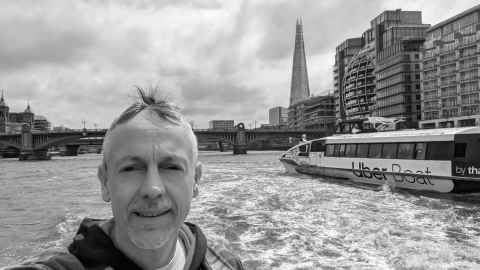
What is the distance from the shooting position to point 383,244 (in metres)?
8.32

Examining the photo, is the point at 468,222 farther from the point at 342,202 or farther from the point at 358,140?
the point at 358,140

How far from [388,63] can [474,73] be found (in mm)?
24207

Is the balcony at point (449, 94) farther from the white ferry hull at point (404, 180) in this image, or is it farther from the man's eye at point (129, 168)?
the man's eye at point (129, 168)

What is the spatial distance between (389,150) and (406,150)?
3.90ft

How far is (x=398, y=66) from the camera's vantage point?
3511 inches

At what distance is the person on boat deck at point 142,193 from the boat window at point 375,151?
68.9ft

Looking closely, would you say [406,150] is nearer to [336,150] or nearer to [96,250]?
[336,150]

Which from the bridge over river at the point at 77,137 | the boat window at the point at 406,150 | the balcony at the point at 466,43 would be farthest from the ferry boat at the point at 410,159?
the balcony at the point at 466,43

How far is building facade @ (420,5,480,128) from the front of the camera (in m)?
70.8

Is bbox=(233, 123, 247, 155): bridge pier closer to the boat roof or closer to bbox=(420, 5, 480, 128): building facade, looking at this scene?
bbox=(420, 5, 480, 128): building facade

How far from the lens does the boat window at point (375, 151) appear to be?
70.0ft

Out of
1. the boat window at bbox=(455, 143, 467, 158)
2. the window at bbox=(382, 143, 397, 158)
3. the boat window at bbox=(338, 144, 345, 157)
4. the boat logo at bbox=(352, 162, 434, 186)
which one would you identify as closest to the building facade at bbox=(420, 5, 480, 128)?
the boat window at bbox=(338, 144, 345, 157)

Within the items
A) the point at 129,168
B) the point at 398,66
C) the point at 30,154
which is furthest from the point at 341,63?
the point at 129,168

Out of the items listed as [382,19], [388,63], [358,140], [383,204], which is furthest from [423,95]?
[383,204]
